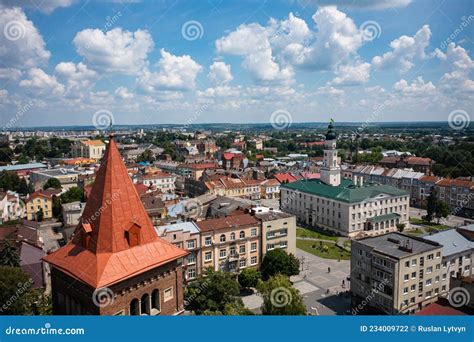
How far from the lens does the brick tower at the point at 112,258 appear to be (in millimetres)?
7410

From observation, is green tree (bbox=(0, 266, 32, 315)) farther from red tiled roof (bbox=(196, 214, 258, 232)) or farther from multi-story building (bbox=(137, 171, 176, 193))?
multi-story building (bbox=(137, 171, 176, 193))

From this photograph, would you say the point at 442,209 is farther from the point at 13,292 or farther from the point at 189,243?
the point at 13,292

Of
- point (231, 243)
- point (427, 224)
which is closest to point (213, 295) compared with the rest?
point (231, 243)

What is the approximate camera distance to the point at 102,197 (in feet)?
25.1

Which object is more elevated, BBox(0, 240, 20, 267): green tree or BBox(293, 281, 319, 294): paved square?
BBox(0, 240, 20, 267): green tree

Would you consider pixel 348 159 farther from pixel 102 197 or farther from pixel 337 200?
pixel 102 197

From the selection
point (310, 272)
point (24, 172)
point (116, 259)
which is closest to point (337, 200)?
point (310, 272)

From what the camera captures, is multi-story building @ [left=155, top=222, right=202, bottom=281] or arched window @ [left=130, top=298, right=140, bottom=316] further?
multi-story building @ [left=155, top=222, right=202, bottom=281]

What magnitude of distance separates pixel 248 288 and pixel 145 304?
12799mm

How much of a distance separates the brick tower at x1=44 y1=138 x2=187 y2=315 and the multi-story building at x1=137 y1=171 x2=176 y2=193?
3761 centimetres

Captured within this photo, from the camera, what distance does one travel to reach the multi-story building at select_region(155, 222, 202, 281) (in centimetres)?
1902

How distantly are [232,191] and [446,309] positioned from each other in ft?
94.1

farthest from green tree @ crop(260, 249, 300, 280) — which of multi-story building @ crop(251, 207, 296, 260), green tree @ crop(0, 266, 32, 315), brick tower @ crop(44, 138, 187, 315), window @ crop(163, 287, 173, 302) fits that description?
brick tower @ crop(44, 138, 187, 315)

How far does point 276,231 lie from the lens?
868 inches
